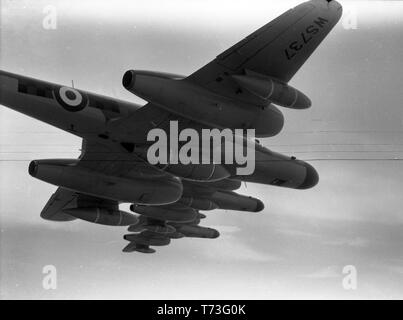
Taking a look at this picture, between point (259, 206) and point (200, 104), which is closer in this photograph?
point (200, 104)

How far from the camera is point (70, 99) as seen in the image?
17297 millimetres

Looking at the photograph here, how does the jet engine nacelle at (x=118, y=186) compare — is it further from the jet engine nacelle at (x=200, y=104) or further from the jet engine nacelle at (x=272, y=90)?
the jet engine nacelle at (x=272, y=90)

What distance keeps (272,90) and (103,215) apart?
386 inches

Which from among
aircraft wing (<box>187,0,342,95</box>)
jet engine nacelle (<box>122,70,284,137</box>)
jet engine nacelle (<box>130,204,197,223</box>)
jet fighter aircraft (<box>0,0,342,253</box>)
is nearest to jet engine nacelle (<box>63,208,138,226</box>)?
jet fighter aircraft (<box>0,0,342,253</box>)

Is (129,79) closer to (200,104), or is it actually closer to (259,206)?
(200,104)

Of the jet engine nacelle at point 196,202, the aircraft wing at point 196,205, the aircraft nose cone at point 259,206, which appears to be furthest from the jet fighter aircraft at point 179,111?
the aircraft nose cone at point 259,206

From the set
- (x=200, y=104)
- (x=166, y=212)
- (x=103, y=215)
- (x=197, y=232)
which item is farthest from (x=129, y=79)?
(x=197, y=232)

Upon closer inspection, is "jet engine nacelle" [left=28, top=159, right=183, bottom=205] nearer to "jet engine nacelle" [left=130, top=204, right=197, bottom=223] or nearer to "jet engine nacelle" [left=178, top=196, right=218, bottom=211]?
"jet engine nacelle" [left=178, top=196, right=218, bottom=211]

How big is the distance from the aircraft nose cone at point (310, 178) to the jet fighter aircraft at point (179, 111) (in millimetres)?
40

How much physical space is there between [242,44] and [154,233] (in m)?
14.4

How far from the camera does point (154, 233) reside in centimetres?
2838

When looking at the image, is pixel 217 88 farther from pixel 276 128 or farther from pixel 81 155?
pixel 81 155
